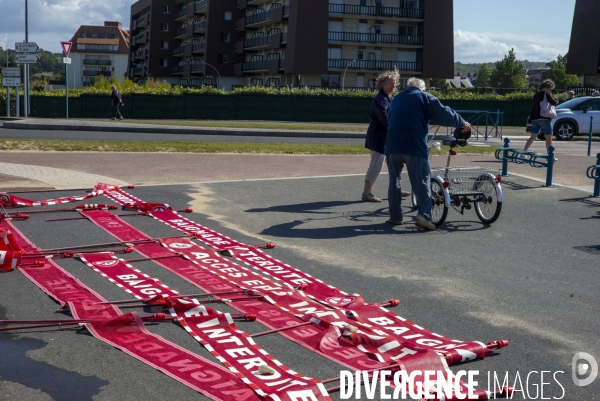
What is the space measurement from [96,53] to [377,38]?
8977cm

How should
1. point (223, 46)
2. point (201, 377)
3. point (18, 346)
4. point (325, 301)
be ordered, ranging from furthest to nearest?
point (223, 46) → point (325, 301) → point (18, 346) → point (201, 377)

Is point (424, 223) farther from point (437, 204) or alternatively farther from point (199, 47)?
point (199, 47)

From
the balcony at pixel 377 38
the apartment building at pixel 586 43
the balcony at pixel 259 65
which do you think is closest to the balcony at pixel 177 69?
the balcony at pixel 259 65

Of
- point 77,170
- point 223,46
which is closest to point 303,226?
point 77,170

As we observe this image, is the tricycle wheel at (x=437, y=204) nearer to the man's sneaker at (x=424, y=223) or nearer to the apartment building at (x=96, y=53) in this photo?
the man's sneaker at (x=424, y=223)

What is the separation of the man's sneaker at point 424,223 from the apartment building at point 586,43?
58296 mm

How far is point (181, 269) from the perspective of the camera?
688 cm

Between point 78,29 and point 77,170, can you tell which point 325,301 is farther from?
point 78,29

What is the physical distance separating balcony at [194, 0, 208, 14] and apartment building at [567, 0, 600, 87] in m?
38.4

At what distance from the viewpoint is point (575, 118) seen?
92.0ft

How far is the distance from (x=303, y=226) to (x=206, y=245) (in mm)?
1706

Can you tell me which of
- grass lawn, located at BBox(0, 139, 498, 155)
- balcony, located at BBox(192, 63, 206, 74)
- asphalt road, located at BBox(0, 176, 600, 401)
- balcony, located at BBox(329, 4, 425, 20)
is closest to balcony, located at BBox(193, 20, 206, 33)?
balcony, located at BBox(192, 63, 206, 74)

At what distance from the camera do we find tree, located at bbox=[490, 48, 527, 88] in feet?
358

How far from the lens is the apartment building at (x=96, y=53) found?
140 metres
